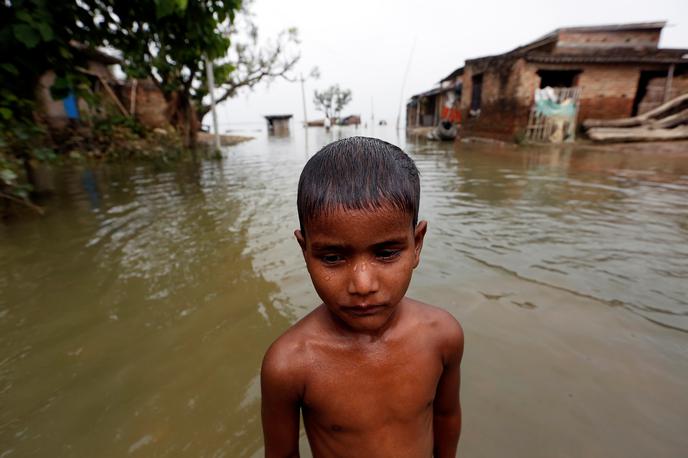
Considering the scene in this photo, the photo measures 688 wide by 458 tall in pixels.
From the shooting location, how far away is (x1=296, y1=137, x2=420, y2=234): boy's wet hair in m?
0.95

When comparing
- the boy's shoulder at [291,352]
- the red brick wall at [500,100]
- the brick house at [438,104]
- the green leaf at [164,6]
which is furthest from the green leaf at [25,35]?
the brick house at [438,104]

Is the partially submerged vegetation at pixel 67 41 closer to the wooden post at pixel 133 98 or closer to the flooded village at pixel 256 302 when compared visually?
the flooded village at pixel 256 302

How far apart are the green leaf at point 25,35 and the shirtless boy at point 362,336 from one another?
3.90 metres

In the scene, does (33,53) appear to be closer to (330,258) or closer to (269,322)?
(269,322)

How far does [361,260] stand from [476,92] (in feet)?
66.4

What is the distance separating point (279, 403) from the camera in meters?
1.11

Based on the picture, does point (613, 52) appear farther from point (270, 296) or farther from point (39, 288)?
point (39, 288)

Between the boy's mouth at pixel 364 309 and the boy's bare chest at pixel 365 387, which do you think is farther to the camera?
the boy's bare chest at pixel 365 387

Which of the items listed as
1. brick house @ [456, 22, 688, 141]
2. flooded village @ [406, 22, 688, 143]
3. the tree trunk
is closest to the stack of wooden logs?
flooded village @ [406, 22, 688, 143]

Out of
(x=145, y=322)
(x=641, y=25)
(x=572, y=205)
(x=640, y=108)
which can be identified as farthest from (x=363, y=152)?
(x=641, y=25)

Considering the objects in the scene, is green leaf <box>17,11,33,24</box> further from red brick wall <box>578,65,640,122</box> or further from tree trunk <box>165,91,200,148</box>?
red brick wall <box>578,65,640,122</box>

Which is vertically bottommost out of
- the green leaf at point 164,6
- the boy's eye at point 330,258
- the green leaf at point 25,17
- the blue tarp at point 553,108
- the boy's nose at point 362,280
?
the boy's nose at point 362,280

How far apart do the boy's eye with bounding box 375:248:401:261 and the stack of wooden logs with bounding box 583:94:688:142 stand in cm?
1683

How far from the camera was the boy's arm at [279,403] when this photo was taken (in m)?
1.08
